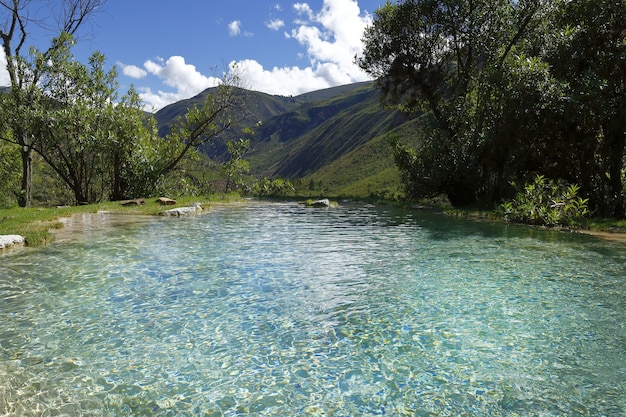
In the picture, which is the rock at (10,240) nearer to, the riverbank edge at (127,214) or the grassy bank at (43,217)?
the riverbank edge at (127,214)

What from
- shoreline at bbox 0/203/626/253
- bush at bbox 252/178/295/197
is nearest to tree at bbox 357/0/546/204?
shoreline at bbox 0/203/626/253

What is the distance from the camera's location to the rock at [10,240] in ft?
52.9

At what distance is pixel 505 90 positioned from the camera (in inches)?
1115

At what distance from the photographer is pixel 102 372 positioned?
272 inches

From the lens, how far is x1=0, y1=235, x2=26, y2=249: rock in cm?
1612

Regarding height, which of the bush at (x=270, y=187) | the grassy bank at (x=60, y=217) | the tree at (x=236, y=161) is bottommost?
the grassy bank at (x=60, y=217)

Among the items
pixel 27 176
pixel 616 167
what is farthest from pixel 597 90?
pixel 27 176

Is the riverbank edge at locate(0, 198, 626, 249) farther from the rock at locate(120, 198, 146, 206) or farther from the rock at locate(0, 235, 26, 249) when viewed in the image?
the rock at locate(120, 198, 146, 206)

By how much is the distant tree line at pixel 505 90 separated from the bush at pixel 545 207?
2.65 meters

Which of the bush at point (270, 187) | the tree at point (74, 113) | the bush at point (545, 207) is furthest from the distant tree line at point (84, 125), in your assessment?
the bush at point (545, 207)

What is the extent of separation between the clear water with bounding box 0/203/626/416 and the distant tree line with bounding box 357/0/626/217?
11.6 m

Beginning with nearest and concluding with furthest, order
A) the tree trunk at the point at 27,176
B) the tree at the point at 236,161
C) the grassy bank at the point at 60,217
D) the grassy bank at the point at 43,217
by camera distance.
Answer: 1. the grassy bank at the point at 43,217
2. the grassy bank at the point at 60,217
3. the tree trunk at the point at 27,176
4. the tree at the point at 236,161

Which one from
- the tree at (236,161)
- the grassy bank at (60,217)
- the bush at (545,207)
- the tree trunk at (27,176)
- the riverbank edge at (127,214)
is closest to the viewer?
the riverbank edge at (127,214)

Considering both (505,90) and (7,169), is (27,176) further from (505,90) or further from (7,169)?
(505,90)
